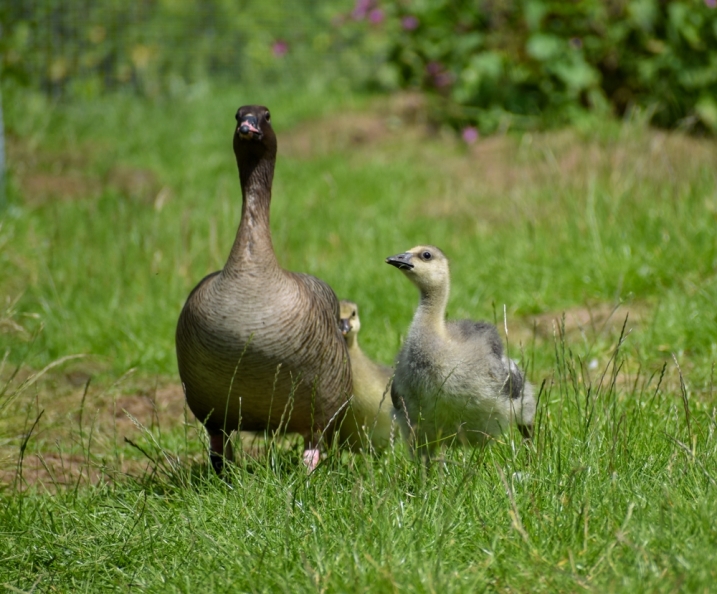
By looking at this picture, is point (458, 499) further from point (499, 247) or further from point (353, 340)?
point (499, 247)

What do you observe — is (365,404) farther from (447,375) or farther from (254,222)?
(254,222)

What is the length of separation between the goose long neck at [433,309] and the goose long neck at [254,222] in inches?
28.0

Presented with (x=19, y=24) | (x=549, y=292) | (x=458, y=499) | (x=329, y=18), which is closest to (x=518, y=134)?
(x=549, y=292)

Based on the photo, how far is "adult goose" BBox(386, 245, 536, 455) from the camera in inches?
174

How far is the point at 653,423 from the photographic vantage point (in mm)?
4312

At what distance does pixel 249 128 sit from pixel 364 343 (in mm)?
2416

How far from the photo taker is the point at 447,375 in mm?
4320

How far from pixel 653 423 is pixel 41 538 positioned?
259 centimetres

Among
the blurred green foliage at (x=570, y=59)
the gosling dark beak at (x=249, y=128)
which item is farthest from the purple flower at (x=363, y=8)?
the gosling dark beak at (x=249, y=128)

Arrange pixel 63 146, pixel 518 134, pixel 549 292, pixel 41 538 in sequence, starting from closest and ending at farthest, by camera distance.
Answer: pixel 41 538 < pixel 549 292 < pixel 518 134 < pixel 63 146

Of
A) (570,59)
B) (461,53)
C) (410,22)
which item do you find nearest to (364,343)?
(570,59)

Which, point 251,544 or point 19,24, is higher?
point 19,24

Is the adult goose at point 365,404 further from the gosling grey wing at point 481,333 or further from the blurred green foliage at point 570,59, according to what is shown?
the blurred green foliage at point 570,59

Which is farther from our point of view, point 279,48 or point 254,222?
point 279,48
